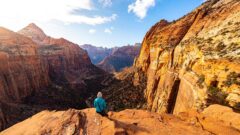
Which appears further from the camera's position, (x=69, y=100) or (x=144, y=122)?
(x=69, y=100)

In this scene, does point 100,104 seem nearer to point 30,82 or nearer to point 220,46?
point 220,46

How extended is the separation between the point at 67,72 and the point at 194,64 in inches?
3884

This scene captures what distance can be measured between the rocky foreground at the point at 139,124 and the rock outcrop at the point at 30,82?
114 ft

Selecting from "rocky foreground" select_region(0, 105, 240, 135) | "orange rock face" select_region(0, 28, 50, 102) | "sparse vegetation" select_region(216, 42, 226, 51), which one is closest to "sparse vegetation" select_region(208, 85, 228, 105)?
"rocky foreground" select_region(0, 105, 240, 135)

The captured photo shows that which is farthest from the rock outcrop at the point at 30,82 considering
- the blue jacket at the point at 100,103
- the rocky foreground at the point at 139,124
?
the blue jacket at the point at 100,103

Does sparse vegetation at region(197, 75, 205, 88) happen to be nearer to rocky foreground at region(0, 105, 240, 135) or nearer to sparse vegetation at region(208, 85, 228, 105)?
sparse vegetation at region(208, 85, 228, 105)

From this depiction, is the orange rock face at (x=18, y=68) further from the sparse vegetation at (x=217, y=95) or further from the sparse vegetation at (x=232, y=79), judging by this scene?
the sparse vegetation at (x=232, y=79)

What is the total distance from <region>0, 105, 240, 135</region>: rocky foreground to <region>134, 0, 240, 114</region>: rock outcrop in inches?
140

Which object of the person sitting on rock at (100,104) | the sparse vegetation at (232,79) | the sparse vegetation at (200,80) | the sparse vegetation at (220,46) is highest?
the sparse vegetation at (220,46)

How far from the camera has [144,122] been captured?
40.8ft

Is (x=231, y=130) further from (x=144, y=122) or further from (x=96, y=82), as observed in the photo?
(x=96, y=82)

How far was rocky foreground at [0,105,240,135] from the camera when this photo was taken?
1059cm

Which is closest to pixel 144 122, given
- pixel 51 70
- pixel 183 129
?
pixel 183 129

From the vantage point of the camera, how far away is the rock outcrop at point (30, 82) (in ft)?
180
